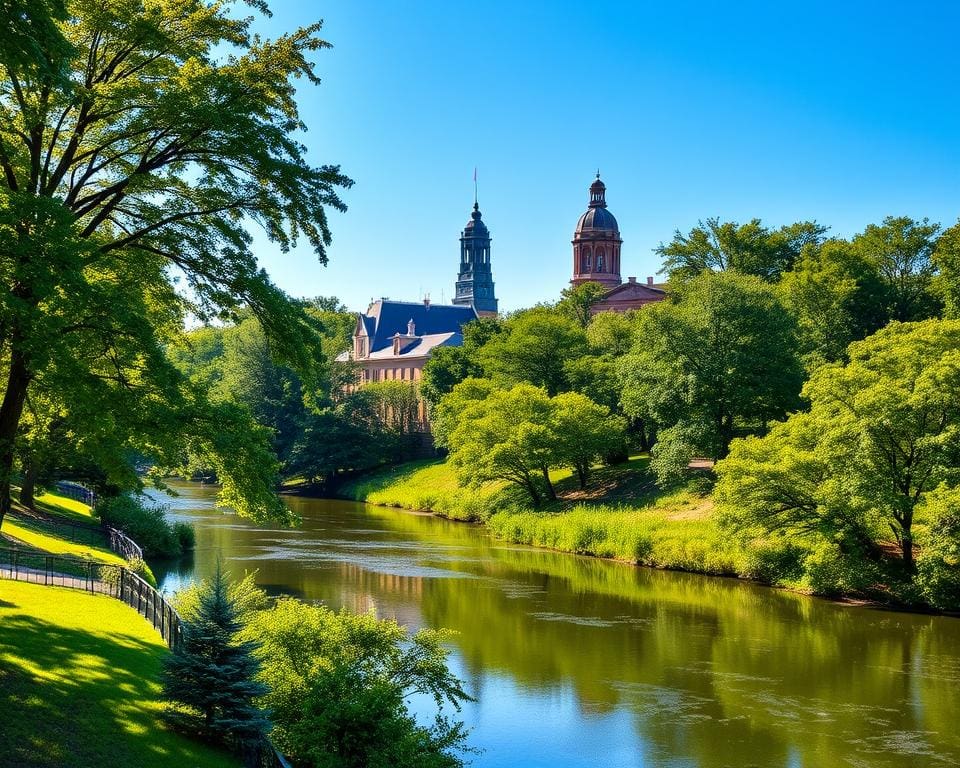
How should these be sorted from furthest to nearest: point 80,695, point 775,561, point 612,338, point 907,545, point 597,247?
1. point 597,247
2. point 612,338
3. point 775,561
4. point 907,545
5. point 80,695

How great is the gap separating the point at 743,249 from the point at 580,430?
20601mm

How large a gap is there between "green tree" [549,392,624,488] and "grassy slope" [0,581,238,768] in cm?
3073

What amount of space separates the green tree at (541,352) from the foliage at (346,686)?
42.5m

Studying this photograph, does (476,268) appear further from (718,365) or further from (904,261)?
(718,365)

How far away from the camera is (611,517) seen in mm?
41375

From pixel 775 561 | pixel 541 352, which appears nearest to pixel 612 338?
pixel 541 352

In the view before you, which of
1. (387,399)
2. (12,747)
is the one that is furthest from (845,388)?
(387,399)

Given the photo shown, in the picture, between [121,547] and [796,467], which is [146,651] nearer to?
[121,547]

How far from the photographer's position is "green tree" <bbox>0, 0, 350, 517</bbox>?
11.6 metres

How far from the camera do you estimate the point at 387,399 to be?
253 feet

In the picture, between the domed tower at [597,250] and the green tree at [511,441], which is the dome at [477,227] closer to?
Answer: the domed tower at [597,250]

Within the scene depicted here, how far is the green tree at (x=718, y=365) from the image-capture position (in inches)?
1662

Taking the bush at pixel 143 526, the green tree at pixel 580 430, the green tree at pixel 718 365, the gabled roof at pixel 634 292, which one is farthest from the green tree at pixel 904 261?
the bush at pixel 143 526

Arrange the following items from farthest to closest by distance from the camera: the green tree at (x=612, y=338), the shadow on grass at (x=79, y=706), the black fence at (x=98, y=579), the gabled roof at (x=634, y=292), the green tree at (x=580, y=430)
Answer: the gabled roof at (x=634, y=292), the green tree at (x=612, y=338), the green tree at (x=580, y=430), the black fence at (x=98, y=579), the shadow on grass at (x=79, y=706)
